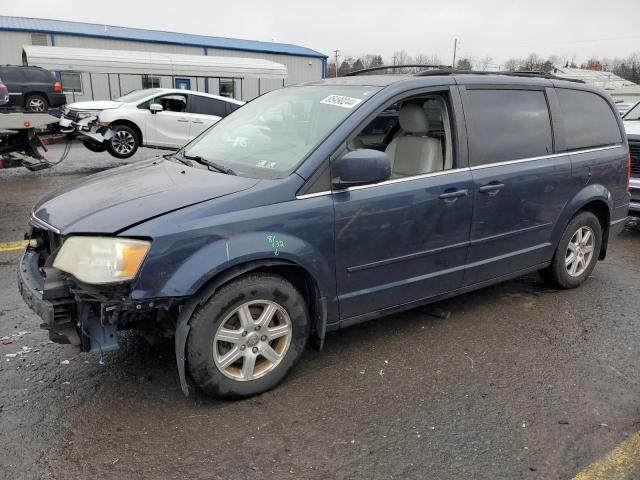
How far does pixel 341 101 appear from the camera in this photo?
Answer: 139 inches

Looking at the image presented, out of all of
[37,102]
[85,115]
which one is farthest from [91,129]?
[37,102]

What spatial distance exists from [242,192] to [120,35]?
105 feet

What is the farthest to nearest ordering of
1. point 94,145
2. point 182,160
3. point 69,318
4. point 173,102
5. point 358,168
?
1. point 173,102
2. point 94,145
3. point 182,160
4. point 358,168
5. point 69,318

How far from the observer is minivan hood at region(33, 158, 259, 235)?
9.02 ft

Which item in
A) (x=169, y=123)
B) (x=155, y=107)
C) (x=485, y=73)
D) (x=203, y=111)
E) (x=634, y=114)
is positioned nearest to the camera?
(x=485, y=73)

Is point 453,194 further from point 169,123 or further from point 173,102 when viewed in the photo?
point 173,102

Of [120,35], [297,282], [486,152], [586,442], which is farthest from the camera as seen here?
[120,35]

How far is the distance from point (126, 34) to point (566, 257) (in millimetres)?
33023

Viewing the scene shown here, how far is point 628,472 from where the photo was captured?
99.5 inches

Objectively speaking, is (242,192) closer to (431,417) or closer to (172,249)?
(172,249)

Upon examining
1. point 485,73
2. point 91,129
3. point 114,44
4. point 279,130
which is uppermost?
point 114,44

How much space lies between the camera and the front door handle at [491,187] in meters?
3.77

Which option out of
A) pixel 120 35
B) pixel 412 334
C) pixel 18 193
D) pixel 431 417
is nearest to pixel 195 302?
pixel 431 417

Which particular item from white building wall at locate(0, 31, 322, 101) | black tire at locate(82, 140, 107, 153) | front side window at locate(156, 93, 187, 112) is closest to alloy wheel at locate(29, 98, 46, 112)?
white building wall at locate(0, 31, 322, 101)
